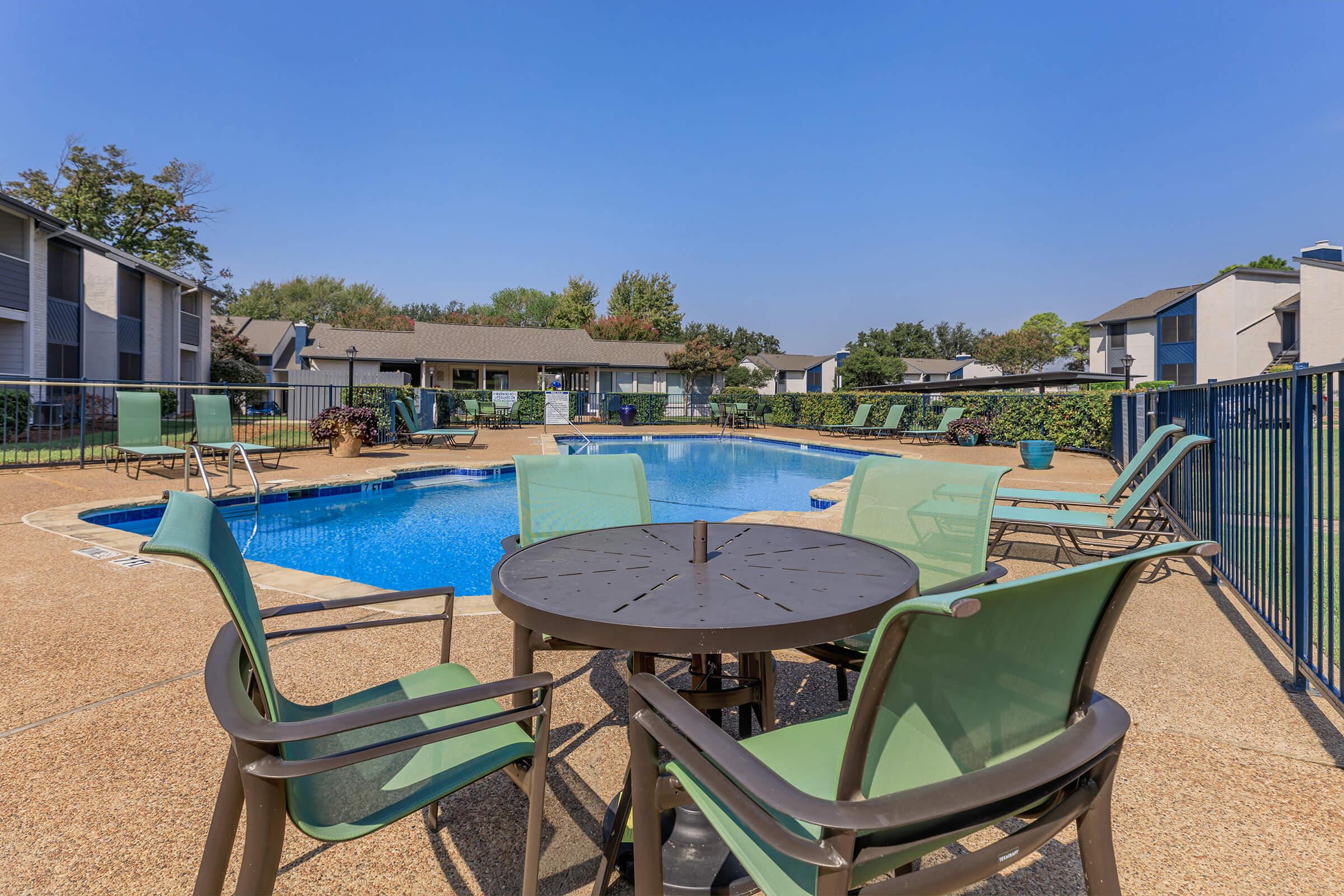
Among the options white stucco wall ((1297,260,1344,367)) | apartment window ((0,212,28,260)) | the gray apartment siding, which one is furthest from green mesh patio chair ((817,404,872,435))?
apartment window ((0,212,28,260))

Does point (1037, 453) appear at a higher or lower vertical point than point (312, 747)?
higher

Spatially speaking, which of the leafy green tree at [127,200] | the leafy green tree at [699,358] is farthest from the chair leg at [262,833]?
the leafy green tree at [127,200]

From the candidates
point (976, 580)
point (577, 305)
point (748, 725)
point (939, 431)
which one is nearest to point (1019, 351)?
point (577, 305)

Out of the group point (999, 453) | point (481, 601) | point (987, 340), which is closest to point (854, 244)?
point (999, 453)

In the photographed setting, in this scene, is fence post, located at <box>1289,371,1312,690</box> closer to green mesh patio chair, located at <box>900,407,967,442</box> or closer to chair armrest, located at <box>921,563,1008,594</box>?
chair armrest, located at <box>921,563,1008,594</box>

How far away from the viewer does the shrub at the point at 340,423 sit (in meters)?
11.3

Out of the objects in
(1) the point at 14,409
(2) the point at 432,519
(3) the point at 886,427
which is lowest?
(2) the point at 432,519

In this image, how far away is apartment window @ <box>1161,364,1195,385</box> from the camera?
28.8 metres

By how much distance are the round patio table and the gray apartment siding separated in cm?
1920

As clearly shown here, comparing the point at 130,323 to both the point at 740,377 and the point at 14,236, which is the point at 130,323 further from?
the point at 740,377

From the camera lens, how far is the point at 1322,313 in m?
22.8

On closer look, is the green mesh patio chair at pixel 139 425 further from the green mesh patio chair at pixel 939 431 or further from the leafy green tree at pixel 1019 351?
the leafy green tree at pixel 1019 351

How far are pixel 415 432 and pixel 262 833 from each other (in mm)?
12925

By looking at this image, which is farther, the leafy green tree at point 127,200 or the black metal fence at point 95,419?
the leafy green tree at point 127,200
